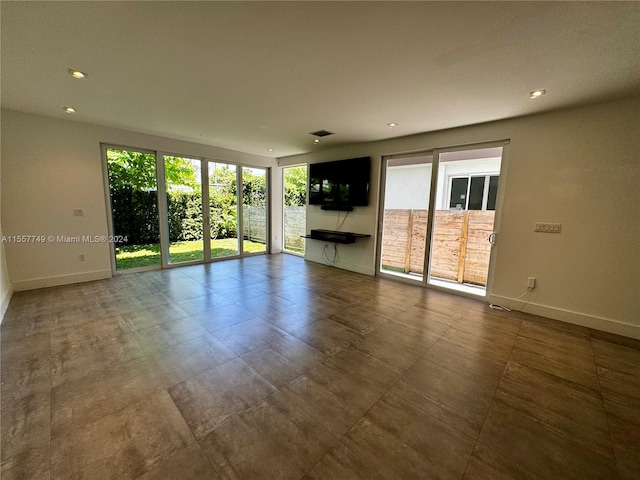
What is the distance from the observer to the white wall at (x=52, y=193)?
372 centimetres

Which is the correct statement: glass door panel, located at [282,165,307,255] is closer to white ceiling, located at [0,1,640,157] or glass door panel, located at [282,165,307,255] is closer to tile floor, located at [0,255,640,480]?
white ceiling, located at [0,1,640,157]

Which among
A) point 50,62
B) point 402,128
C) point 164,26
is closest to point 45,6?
point 164,26

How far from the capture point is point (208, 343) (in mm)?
2543

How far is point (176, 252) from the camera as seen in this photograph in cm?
562

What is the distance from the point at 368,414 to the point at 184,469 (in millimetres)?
1133

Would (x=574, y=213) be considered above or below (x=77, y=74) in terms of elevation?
below

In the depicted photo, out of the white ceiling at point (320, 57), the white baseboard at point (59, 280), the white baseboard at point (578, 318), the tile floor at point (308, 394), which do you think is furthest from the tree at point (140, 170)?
the white baseboard at point (578, 318)

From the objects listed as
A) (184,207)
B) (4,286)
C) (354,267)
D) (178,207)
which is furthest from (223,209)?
(4,286)

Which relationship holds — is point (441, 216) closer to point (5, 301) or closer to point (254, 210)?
point (254, 210)

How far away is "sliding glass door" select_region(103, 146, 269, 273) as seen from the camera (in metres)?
4.81

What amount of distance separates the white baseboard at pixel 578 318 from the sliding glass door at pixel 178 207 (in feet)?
19.0

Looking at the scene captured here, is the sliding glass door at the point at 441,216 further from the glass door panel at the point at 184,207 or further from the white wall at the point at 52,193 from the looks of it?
the white wall at the point at 52,193

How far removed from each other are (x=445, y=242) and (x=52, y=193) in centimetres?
670

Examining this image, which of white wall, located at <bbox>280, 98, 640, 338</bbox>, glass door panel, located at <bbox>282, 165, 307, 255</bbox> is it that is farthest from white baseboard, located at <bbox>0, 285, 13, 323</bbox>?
white wall, located at <bbox>280, 98, 640, 338</bbox>
